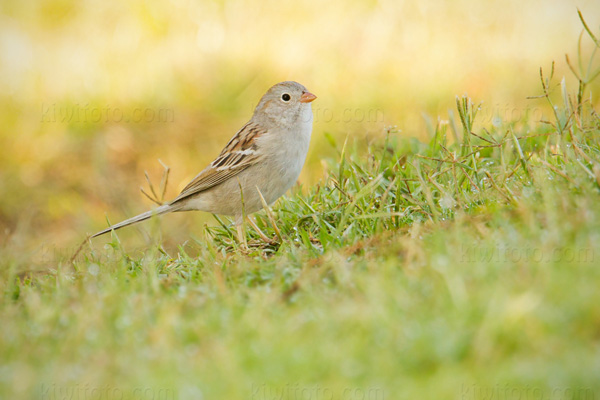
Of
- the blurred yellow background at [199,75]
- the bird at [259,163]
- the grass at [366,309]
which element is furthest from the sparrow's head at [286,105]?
the blurred yellow background at [199,75]

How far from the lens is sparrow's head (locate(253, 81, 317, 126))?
5.53 meters

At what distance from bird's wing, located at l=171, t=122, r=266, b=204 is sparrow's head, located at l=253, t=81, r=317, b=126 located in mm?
152

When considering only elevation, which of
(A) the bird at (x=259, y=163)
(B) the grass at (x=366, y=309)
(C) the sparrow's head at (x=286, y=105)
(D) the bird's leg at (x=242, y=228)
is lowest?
(B) the grass at (x=366, y=309)

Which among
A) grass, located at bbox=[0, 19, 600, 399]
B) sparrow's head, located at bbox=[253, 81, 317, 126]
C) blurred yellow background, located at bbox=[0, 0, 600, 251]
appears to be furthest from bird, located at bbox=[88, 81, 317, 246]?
blurred yellow background, located at bbox=[0, 0, 600, 251]

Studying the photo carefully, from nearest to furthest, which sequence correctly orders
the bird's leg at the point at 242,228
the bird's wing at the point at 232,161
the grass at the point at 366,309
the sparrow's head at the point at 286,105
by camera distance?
1. the grass at the point at 366,309
2. the bird's leg at the point at 242,228
3. the bird's wing at the point at 232,161
4. the sparrow's head at the point at 286,105

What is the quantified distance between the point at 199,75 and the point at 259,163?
427cm

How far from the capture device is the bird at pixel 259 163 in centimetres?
520

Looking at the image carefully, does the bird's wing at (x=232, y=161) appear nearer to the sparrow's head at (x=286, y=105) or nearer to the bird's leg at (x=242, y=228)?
the sparrow's head at (x=286, y=105)

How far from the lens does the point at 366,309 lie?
2783mm

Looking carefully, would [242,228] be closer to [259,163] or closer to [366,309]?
[259,163]

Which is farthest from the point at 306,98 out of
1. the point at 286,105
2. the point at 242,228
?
the point at 242,228

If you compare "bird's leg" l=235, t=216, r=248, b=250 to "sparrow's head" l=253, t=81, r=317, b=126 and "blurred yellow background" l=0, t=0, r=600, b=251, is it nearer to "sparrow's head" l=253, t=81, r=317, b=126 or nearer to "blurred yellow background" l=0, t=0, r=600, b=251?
"sparrow's head" l=253, t=81, r=317, b=126

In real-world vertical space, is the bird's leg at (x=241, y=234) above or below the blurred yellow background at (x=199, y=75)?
below

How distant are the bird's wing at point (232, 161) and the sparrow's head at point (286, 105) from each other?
6.0 inches
